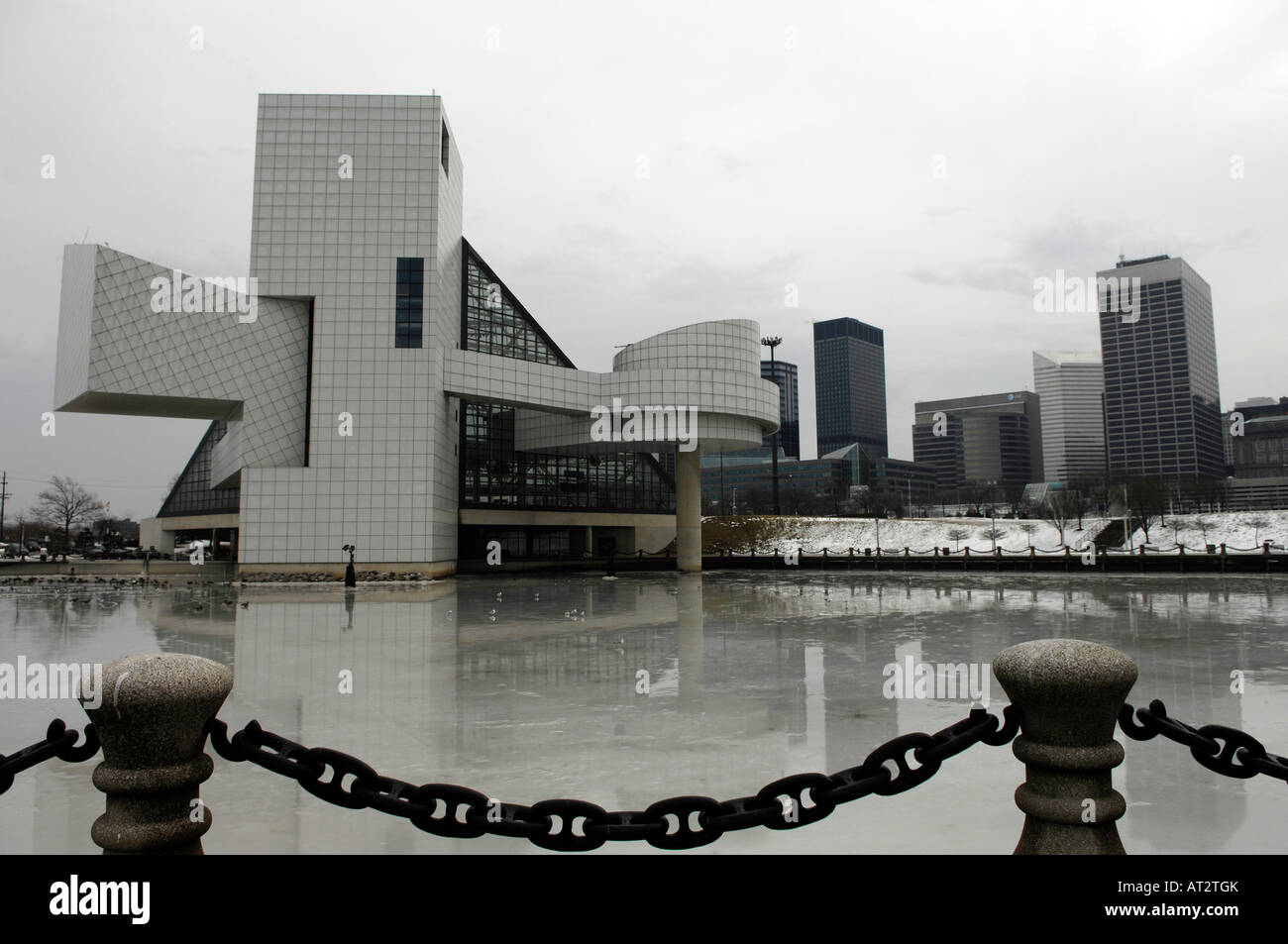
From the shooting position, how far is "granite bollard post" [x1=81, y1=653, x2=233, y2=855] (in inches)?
104

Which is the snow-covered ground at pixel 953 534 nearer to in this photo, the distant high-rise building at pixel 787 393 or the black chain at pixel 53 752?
the distant high-rise building at pixel 787 393

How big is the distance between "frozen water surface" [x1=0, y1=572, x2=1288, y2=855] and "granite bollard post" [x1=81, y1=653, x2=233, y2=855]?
2210 mm

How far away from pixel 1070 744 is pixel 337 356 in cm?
3774

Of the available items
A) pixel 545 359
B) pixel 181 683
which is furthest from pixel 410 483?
pixel 181 683

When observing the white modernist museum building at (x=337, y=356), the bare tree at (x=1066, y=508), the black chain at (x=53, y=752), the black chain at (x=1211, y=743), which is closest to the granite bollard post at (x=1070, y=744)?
the black chain at (x=1211, y=743)

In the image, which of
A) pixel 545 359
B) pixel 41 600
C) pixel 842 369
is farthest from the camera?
pixel 842 369

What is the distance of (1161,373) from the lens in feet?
345

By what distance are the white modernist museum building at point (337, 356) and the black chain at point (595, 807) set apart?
34.6 metres

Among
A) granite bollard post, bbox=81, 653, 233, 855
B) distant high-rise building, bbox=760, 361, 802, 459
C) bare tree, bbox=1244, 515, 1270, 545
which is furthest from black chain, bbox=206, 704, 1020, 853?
distant high-rise building, bbox=760, 361, 802, 459

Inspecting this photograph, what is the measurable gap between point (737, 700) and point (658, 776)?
3.22 metres

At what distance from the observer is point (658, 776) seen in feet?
19.7

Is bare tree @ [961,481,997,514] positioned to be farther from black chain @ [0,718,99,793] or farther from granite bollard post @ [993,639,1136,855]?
black chain @ [0,718,99,793]
